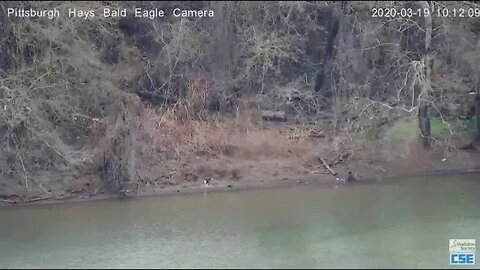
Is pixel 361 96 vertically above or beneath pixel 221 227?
above

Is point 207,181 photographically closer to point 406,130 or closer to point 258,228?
point 258,228

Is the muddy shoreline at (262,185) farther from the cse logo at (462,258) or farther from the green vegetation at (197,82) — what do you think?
the cse logo at (462,258)

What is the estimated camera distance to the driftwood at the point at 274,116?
12.0 meters

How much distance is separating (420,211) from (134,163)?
13.8ft

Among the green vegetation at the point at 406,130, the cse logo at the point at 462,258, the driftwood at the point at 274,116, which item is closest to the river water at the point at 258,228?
the cse logo at the point at 462,258

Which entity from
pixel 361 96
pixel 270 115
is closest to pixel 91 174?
pixel 270 115

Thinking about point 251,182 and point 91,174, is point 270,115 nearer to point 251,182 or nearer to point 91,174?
point 251,182

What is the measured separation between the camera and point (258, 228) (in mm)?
8266

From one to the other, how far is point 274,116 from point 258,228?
13.2 ft

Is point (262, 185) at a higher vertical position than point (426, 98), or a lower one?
lower

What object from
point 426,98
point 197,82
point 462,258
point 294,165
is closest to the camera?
point 462,258

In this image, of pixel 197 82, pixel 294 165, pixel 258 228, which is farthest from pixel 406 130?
pixel 258 228

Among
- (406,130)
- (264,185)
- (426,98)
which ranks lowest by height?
(264,185)

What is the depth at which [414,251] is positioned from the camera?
24.0 feet
